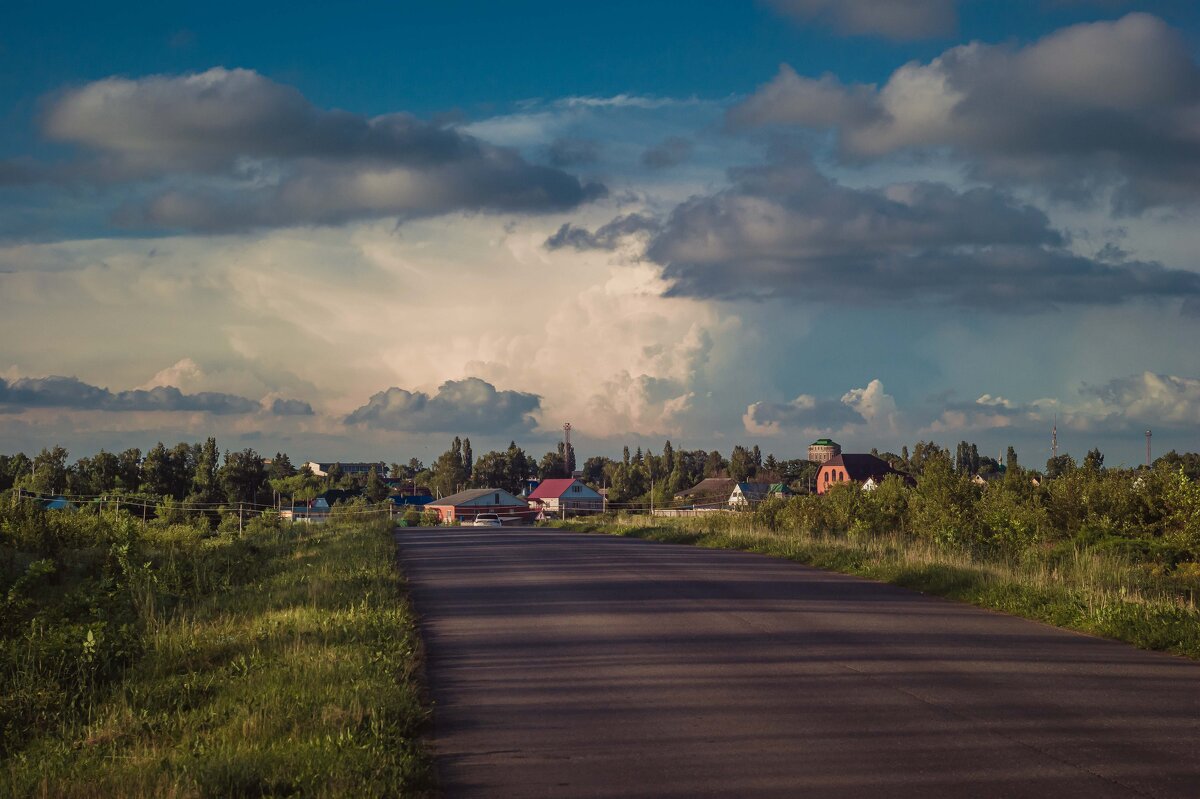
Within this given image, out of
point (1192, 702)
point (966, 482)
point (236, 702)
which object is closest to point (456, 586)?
point (236, 702)

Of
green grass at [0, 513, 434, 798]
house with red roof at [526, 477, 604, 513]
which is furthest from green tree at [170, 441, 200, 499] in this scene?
green grass at [0, 513, 434, 798]

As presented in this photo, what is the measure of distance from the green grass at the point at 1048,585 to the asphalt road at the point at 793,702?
55cm

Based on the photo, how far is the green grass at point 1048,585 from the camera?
12.8 metres

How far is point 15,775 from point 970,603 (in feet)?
41.7

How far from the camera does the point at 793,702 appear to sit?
29.7ft

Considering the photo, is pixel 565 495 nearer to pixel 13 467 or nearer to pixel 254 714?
pixel 13 467

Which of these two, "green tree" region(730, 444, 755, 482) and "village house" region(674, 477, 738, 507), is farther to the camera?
"green tree" region(730, 444, 755, 482)

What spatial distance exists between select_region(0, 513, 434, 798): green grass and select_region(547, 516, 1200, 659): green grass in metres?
8.26

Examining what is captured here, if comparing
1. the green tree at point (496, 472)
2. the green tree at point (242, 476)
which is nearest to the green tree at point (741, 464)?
the green tree at point (496, 472)

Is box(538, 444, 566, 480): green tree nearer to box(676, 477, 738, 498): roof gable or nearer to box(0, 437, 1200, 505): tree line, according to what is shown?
box(0, 437, 1200, 505): tree line

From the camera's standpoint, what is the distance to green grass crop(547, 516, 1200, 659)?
12750mm

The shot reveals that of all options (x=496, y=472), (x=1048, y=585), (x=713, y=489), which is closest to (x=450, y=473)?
(x=496, y=472)

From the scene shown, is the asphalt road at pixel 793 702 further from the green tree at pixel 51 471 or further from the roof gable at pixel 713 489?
the roof gable at pixel 713 489

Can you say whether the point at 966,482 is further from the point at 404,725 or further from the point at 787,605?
the point at 404,725
